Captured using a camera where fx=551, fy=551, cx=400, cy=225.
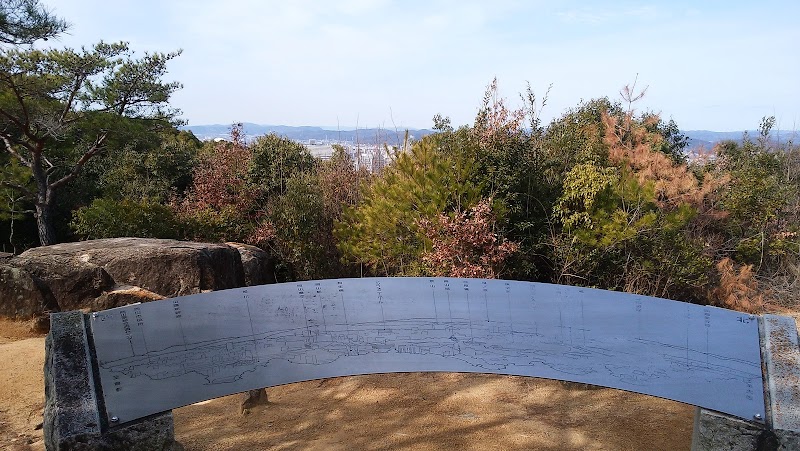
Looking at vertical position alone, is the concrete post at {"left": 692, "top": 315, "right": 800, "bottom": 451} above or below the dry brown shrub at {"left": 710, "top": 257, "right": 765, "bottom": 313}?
above

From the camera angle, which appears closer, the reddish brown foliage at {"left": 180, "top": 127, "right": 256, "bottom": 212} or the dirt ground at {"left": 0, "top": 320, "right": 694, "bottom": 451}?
the dirt ground at {"left": 0, "top": 320, "right": 694, "bottom": 451}

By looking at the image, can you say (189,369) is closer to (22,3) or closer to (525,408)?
(525,408)

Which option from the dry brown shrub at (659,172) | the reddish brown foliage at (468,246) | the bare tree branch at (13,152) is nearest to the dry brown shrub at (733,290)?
the dry brown shrub at (659,172)

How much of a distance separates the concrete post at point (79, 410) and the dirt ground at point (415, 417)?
904 mm

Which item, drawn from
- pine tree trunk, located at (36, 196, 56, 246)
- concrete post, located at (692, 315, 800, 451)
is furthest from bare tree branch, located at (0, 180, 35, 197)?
concrete post, located at (692, 315, 800, 451)

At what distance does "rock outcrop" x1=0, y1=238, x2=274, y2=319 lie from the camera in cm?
545

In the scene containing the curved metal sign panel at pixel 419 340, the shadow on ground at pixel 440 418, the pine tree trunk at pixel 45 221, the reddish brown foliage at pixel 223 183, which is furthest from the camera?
the reddish brown foliage at pixel 223 183

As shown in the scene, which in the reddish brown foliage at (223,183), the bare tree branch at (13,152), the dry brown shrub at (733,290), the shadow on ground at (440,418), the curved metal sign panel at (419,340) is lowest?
the dry brown shrub at (733,290)

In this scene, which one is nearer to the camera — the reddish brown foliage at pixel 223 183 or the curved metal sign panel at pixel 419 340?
the curved metal sign panel at pixel 419 340

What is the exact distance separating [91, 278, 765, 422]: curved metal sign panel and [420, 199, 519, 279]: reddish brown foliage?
2.54 m

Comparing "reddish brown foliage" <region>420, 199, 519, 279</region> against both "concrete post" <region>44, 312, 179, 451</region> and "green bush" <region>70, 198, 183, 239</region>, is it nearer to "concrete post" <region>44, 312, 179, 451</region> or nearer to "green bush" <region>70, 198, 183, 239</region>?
"concrete post" <region>44, 312, 179, 451</region>

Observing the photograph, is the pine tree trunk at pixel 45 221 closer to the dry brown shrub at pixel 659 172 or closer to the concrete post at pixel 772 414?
the dry brown shrub at pixel 659 172

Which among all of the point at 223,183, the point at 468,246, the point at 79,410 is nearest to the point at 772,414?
the point at 79,410

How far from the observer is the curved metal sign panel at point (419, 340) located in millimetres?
2432
